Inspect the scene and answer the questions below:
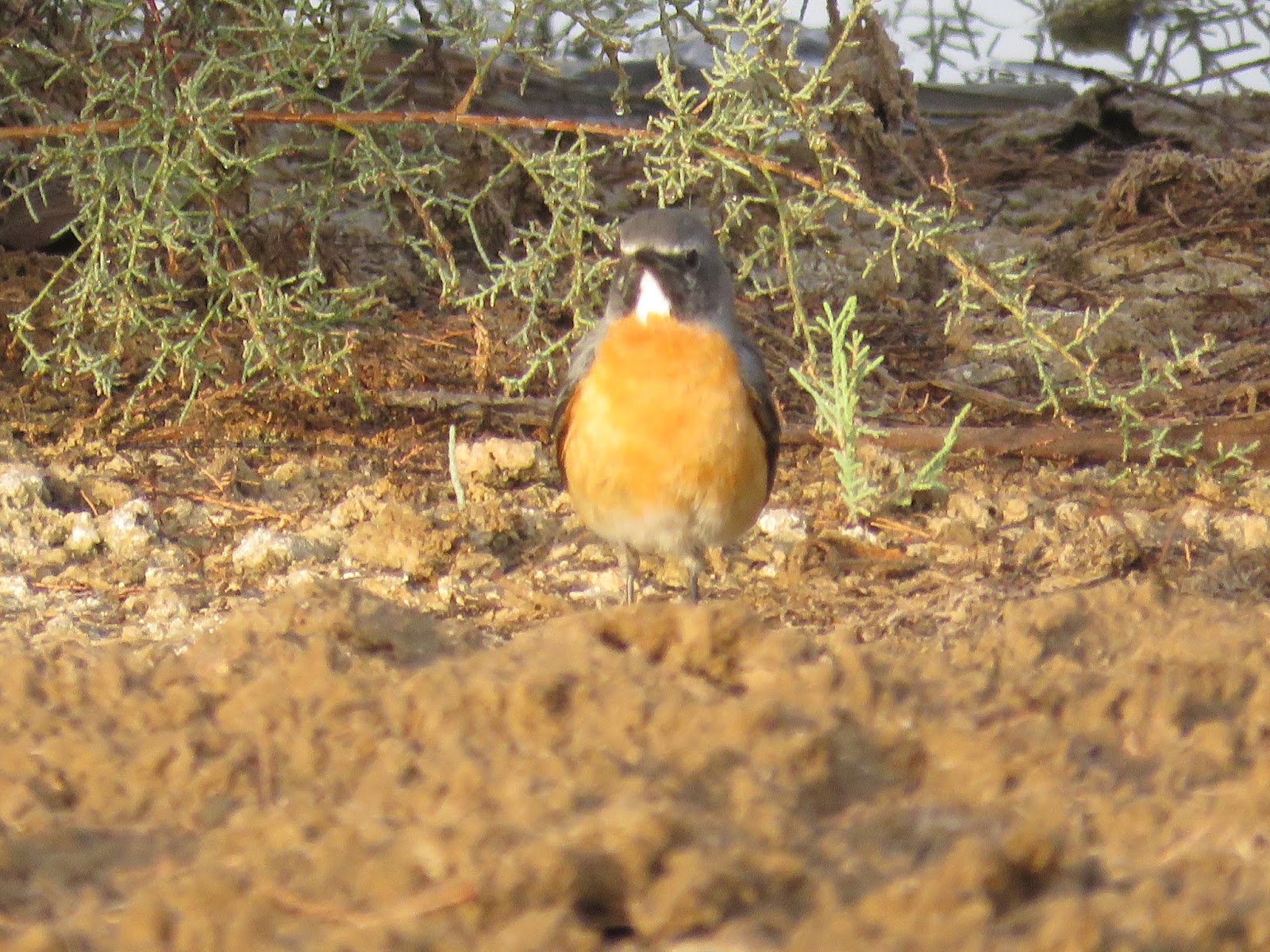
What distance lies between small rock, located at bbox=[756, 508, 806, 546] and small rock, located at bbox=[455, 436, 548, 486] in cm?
90

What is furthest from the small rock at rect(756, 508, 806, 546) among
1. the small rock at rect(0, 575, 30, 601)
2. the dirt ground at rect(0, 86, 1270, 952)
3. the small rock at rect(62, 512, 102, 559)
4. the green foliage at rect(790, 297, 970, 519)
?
the small rock at rect(0, 575, 30, 601)

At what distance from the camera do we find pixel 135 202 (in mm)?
6227

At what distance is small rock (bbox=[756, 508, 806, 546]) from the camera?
5766mm

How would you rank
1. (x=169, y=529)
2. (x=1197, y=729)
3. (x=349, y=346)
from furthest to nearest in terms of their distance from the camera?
(x=349, y=346), (x=169, y=529), (x=1197, y=729)

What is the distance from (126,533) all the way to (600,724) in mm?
3003

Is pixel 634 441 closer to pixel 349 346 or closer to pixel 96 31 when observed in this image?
pixel 349 346

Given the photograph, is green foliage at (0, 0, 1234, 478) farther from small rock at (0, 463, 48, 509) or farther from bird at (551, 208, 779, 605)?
bird at (551, 208, 779, 605)

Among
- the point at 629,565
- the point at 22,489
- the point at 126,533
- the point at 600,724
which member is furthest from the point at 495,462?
the point at 600,724

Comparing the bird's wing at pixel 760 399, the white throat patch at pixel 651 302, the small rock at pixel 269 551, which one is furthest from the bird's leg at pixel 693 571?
the small rock at pixel 269 551

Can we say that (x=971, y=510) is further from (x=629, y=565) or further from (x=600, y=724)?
(x=600, y=724)

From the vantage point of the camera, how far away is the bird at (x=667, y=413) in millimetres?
5117

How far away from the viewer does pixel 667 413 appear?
5105mm

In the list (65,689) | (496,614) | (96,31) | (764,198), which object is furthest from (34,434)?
(65,689)

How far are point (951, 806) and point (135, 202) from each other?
4.56m
